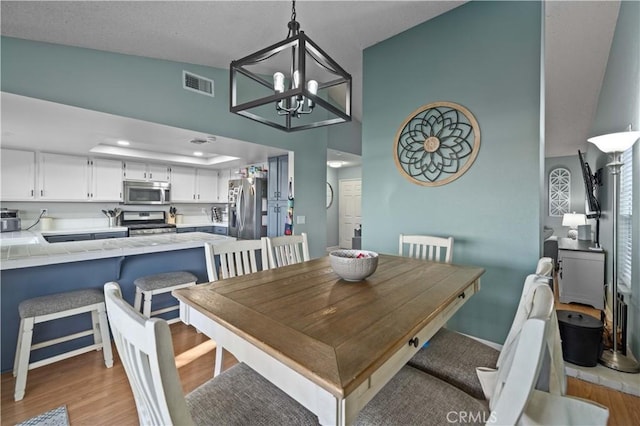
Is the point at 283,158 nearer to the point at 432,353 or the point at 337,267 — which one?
the point at 337,267

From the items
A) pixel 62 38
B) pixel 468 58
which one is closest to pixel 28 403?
pixel 62 38

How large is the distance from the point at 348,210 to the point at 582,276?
4.73 meters

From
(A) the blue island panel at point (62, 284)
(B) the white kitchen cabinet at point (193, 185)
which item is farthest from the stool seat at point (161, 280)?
(B) the white kitchen cabinet at point (193, 185)

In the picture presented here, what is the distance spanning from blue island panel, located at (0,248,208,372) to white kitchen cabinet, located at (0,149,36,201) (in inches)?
91.6

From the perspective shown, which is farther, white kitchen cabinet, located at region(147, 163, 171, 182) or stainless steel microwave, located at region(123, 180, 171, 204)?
white kitchen cabinet, located at region(147, 163, 171, 182)

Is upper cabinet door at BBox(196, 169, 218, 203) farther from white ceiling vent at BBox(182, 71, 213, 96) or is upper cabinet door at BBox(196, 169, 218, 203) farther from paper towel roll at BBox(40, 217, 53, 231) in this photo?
white ceiling vent at BBox(182, 71, 213, 96)

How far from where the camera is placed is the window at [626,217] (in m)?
2.29

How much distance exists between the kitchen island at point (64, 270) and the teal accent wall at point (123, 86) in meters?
1.19

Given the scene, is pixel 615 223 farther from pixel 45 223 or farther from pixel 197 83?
pixel 45 223

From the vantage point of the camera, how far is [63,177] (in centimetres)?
378

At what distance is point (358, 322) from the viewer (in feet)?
3.19

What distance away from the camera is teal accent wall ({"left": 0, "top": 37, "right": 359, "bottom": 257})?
1.97 metres

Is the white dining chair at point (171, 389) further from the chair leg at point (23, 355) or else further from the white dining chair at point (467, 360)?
the chair leg at point (23, 355)

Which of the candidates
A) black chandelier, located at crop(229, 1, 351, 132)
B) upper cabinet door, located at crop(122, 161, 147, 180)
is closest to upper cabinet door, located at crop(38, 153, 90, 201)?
upper cabinet door, located at crop(122, 161, 147, 180)
